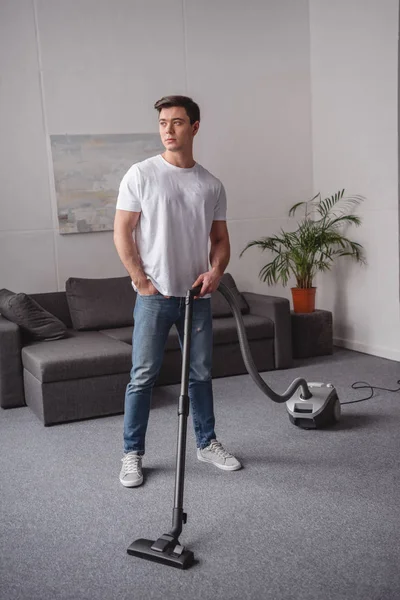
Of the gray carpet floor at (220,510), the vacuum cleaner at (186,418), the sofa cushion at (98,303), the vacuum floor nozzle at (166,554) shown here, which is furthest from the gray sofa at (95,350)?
the vacuum floor nozzle at (166,554)

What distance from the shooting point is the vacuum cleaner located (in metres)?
2.21

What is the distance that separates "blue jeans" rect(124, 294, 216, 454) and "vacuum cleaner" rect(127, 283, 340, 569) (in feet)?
0.57

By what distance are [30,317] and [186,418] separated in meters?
2.13

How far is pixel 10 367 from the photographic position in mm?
4102

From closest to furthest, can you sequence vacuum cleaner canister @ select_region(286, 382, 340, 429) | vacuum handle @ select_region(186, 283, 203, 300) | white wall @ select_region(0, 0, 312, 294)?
vacuum handle @ select_region(186, 283, 203, 300)
vacuum cleaner canister @ select_region(286, 382, 340, 429)
white wall @ select_region(0, 0, 312, 294)

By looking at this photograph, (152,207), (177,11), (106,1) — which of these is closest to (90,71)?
(106,1)

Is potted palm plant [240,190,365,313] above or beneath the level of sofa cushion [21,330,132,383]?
above

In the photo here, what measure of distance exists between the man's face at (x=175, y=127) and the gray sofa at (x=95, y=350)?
1592 mm

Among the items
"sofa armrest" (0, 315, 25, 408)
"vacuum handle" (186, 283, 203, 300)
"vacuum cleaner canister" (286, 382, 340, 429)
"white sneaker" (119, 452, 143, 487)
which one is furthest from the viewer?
"sofa armrest" (0, 315, 25, 408)

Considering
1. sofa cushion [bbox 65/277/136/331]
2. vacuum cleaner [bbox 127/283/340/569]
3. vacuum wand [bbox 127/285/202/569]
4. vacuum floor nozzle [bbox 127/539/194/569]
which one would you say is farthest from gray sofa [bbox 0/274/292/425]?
vacuum floor nozzle [bbox 127/539/194/569]

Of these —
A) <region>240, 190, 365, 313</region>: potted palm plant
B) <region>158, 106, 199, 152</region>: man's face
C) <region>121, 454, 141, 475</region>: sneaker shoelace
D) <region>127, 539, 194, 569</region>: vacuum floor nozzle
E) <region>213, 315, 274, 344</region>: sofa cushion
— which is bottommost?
<region>127, 539, 194, 569</region>: vacuum floor nozzle

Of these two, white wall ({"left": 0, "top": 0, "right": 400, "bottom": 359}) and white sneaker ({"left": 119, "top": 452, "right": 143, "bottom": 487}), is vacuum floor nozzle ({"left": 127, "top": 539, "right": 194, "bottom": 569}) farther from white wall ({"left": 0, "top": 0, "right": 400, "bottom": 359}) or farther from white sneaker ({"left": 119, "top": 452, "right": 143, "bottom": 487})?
white wall ({"left": 0, "top": 0, "right": 400, "bottom": 359})

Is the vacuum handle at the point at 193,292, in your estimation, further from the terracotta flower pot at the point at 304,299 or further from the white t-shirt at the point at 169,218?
the terracotta flower pot at the point at 304,299

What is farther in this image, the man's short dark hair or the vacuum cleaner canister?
the vacuum cleaner canister
